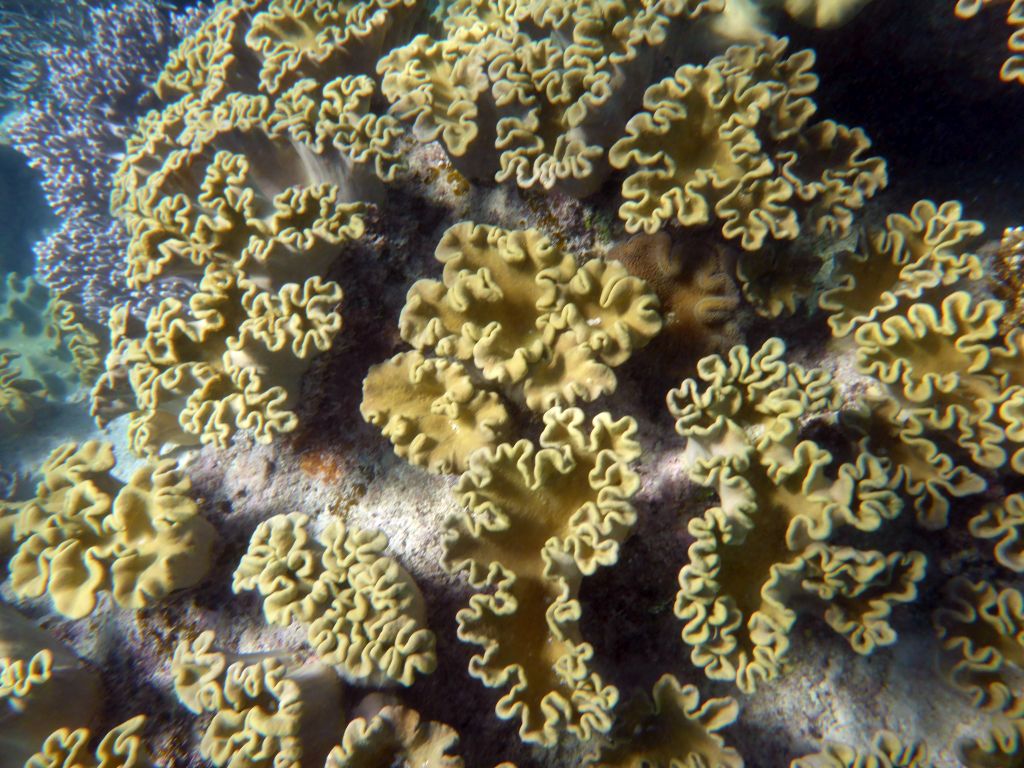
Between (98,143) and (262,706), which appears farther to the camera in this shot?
(98,143)

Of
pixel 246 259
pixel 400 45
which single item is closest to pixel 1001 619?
pixel 246 259

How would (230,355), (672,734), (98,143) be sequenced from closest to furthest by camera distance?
(672,734) < (230,355) < (98,143)

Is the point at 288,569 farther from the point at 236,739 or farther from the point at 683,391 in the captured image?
the point at 683,391

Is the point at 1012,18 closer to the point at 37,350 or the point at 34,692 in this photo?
the point at 34,692

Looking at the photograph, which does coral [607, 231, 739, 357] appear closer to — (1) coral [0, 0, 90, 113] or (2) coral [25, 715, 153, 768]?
(2) coral [25, 715, 153, 768]

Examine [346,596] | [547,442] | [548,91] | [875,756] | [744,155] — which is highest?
[548,91]

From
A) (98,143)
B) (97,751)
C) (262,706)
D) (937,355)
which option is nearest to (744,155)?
(937,355)

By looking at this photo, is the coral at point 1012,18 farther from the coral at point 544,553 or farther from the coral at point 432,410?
the coral at point 432,410

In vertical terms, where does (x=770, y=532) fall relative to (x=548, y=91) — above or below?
below
